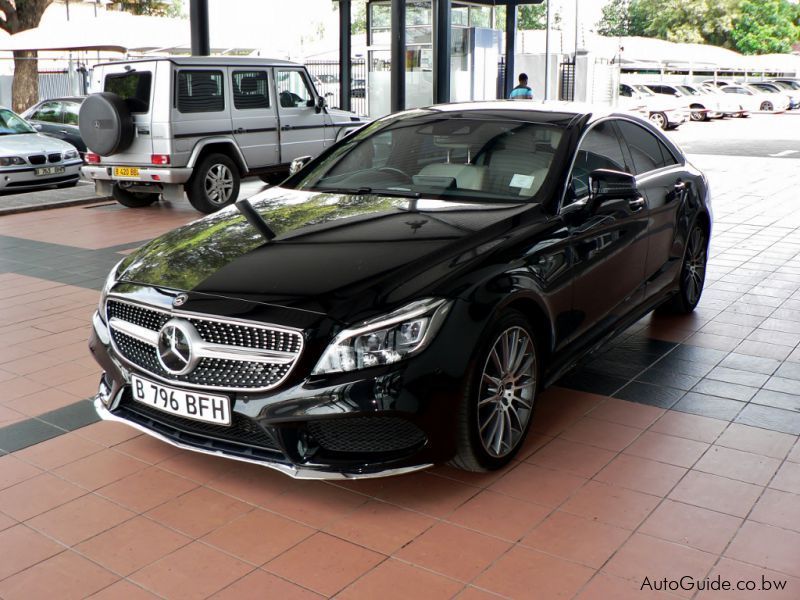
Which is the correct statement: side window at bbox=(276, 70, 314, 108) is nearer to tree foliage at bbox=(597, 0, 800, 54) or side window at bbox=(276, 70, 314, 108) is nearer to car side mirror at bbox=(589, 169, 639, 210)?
car side mirror at bbox=(589, 169, 639, 210)

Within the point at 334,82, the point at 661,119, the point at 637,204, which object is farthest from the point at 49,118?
the point at 661,119

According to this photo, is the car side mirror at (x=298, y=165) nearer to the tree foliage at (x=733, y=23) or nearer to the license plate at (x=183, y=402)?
the license plate at (x=183, y=402)

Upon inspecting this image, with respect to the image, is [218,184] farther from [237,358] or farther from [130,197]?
[237,358]

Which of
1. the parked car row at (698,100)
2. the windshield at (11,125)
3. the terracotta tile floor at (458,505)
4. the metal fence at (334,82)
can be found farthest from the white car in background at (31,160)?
the parked car row at (698,100)

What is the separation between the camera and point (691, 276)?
6.25 metres

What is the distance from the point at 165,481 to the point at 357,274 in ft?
4.09

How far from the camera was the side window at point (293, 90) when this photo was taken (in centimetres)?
1245

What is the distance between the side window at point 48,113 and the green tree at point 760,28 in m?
66.2

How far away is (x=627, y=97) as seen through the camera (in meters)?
30.7

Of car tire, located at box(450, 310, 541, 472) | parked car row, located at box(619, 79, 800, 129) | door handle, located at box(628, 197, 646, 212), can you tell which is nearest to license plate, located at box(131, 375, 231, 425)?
car tire, located at box(450, 310, 541, 472)

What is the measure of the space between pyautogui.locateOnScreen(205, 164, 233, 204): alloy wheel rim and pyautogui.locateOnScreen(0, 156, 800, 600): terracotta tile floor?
20.6ft

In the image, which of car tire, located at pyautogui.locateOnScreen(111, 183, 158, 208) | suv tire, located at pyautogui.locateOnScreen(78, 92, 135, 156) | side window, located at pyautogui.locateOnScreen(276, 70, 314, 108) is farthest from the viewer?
side window, located at pyautogui.locateOnScreen(276, 70, 314, 108)

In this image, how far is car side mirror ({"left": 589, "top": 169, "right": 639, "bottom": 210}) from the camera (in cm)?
441

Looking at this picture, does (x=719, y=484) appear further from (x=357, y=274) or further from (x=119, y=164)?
(x=119, y=164)
